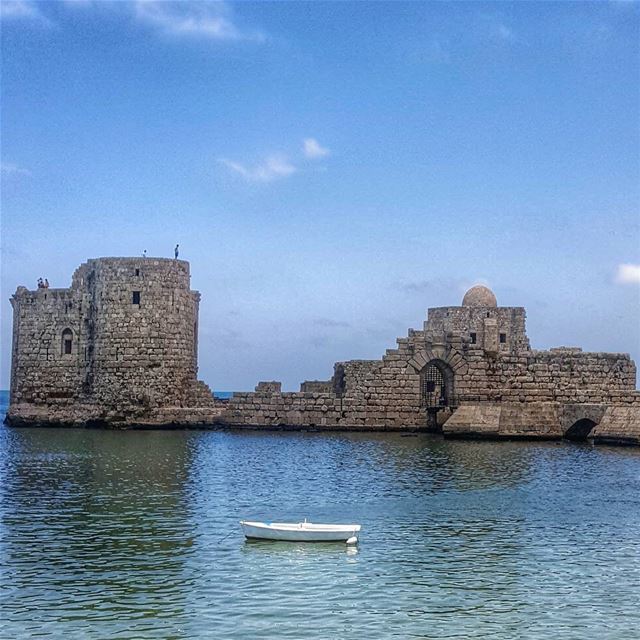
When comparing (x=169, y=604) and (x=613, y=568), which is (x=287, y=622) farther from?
(x=613, y=568)

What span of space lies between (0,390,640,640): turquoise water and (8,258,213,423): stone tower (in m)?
8.72

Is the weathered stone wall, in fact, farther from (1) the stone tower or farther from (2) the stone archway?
(1) the stone tower

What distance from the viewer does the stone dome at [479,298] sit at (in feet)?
130

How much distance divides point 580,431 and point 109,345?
543 inches

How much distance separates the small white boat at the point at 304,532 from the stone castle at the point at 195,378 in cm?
1487

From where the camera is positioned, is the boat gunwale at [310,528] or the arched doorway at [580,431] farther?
the arched doorway at [580,431]

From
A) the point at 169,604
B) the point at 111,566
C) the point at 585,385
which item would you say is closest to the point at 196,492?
the point at 111,566

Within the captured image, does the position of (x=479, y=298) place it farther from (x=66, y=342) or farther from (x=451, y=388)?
(x=66, y=342)

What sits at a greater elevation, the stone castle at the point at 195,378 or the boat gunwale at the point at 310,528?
the stone castle at the point at 195,378

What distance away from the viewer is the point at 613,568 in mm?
10391

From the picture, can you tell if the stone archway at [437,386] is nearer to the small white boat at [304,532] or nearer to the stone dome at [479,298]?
the stone dome at [479,298]

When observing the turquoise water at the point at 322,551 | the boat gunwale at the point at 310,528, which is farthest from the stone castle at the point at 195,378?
the boat gunwale at the point at 310,528

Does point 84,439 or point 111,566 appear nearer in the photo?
point 111,566

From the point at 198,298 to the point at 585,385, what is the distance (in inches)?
482
